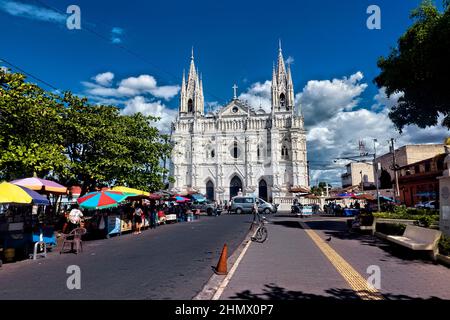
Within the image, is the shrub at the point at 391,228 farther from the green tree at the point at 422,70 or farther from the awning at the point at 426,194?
the awning at the point at 426,194

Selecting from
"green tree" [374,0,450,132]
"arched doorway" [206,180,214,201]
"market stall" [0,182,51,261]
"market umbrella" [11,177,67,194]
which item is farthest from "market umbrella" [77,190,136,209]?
"arched doorway" [206,180,214,201]

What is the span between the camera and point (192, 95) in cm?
6241

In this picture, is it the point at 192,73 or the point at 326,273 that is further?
the point at 192,73

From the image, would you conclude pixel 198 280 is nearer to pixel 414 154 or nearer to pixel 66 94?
pixel 66 94

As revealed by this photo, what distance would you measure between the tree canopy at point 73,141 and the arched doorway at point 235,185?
3343cm

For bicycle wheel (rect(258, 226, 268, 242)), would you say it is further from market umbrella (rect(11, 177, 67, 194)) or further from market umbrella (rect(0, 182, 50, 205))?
market umbrella (rect(11, 177, 67, 194))

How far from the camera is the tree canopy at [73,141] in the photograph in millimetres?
12055

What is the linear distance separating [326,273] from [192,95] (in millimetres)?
58062

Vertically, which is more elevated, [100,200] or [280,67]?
[280,67]

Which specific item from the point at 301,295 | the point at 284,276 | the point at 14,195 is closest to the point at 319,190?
the point at 284,276

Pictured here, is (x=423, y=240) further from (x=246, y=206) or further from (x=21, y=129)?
(x=246, y=206)

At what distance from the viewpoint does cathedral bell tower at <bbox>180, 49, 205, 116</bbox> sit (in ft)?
200
